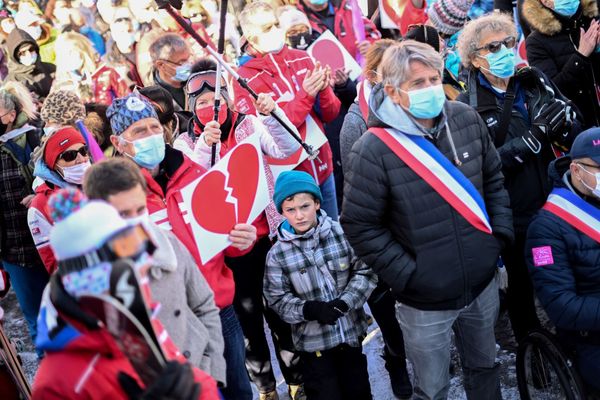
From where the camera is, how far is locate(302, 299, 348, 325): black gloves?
12.1 feet

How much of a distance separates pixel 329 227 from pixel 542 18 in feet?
8.98

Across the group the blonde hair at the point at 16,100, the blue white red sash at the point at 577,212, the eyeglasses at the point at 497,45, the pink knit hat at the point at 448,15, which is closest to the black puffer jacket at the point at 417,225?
the blue white red sash at the point at 577,212

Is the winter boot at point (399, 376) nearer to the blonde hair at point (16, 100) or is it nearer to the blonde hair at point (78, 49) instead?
the blonde hair at point (16, 100)

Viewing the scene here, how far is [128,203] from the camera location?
8.07ft

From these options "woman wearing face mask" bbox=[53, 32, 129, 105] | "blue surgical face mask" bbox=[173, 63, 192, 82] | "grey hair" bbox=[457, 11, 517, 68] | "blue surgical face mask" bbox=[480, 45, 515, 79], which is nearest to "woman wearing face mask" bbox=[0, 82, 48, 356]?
"blue surgical face mask" bbox=[173, 63, 192, 82]

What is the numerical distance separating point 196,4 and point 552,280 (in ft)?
19.9

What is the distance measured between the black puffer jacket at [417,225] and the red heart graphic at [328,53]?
2323mm

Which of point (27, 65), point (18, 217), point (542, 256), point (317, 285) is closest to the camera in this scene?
point (542, 256)

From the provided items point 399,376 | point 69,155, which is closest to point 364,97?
point 399,376

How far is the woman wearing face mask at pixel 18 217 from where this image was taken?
5.27m

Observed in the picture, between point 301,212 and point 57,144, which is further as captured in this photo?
point 57,144

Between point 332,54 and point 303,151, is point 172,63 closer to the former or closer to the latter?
point 332,54

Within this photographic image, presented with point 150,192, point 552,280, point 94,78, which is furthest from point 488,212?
point 94,78

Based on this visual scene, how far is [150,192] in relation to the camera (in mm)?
3391
